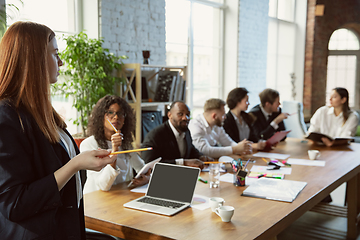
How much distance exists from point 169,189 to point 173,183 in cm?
4

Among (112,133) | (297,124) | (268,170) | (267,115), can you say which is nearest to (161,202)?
(112,133)

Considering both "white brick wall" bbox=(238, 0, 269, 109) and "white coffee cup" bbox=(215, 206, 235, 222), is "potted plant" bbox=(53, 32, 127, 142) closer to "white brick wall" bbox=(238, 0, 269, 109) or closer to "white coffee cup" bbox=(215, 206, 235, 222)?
"white coffee cup" bbox=(215, 206, 235, 222)

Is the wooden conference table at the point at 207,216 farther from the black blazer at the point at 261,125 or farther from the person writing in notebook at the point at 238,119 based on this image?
the black blazer at the point at 261,125

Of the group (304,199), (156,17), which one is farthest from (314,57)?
(304,199)

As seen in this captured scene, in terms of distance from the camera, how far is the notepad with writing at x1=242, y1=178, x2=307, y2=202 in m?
2.24

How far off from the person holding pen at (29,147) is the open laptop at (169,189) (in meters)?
0.70

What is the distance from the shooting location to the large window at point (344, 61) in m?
9.38

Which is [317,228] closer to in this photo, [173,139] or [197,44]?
[173,139]

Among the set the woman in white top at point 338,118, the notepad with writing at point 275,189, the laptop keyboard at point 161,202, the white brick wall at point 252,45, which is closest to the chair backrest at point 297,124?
the white brick wall at point 252,45

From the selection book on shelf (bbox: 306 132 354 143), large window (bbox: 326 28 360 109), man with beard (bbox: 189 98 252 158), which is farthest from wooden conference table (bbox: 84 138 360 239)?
large window (bbox: 326 28 360 109)

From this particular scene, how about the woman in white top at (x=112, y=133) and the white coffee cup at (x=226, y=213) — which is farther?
the woman in white top at (x=112, y=133)

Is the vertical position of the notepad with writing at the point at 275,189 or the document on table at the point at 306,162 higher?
the notepad with writing at the point at 275,189

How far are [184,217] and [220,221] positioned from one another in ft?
0.59

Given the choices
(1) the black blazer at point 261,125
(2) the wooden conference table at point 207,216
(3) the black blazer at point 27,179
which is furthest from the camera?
(1) the black blazer at point 261,125
